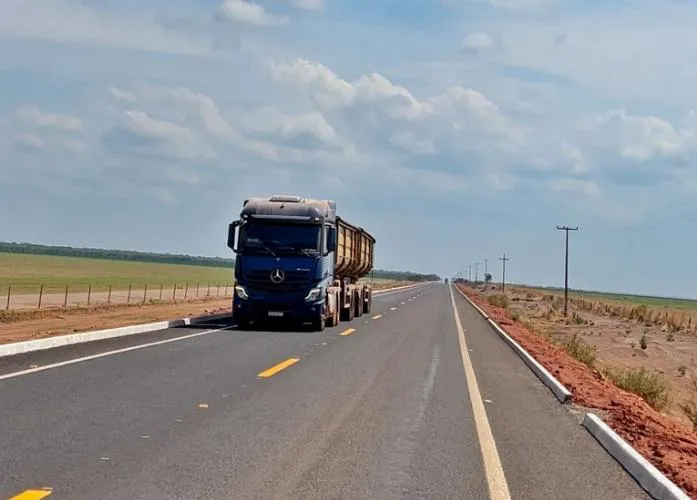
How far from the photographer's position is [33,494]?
6.60m

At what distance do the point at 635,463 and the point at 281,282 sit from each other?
16621mm

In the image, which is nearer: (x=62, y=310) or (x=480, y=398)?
(x=480, y=398)

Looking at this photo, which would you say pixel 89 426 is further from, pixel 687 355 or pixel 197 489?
pixel 687 355

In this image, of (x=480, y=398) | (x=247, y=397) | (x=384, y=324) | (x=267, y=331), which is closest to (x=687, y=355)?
(x=384, y=324)

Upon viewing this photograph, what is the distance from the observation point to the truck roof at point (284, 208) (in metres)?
24.9

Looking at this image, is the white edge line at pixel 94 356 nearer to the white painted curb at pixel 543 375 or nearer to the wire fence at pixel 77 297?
the white painted curb at pixel 543 375

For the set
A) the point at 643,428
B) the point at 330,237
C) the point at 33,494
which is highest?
the point at 330,237

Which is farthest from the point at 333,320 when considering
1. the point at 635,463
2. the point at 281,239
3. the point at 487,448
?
the point at 635,463

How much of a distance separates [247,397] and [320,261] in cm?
1296

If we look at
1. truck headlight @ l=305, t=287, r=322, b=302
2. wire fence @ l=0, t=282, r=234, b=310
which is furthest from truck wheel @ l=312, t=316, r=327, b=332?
wire fence @ l=0, t=282, r=234, b=310

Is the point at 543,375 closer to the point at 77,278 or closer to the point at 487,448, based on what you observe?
the point at 487,448

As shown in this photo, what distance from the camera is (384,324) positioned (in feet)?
104

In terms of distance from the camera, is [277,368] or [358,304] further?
[358,304]

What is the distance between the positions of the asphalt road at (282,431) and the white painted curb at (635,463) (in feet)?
0.42
